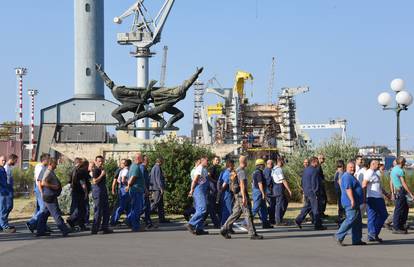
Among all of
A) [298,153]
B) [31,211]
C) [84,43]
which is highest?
[84,43]

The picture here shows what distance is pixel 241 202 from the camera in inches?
561

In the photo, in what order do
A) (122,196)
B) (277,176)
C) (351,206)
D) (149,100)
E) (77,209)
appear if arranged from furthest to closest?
(149,100) < (277,176) < (122,196) < (77,209) < (351,206)

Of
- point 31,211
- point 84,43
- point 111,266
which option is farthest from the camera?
point 84,43

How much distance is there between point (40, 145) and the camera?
149 feet

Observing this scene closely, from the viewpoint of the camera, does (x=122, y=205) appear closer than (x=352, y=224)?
No

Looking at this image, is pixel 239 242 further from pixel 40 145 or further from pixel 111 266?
pixel 40 145

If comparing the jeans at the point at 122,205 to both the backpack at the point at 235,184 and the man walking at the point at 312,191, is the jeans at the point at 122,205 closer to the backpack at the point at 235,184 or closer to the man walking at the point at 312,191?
the backpack at the point at 235,184

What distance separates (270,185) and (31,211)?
836cm

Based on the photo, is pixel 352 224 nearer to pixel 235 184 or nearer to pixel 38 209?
pixel 235 184

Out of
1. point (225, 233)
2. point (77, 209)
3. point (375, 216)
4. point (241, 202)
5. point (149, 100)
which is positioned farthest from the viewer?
point (149, 100)

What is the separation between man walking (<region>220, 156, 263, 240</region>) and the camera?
1417 cm

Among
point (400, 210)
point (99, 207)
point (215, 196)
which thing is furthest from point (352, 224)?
point (99, 207)

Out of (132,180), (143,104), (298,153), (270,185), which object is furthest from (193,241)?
(298,153)

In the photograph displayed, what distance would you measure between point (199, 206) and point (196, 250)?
2.46m
